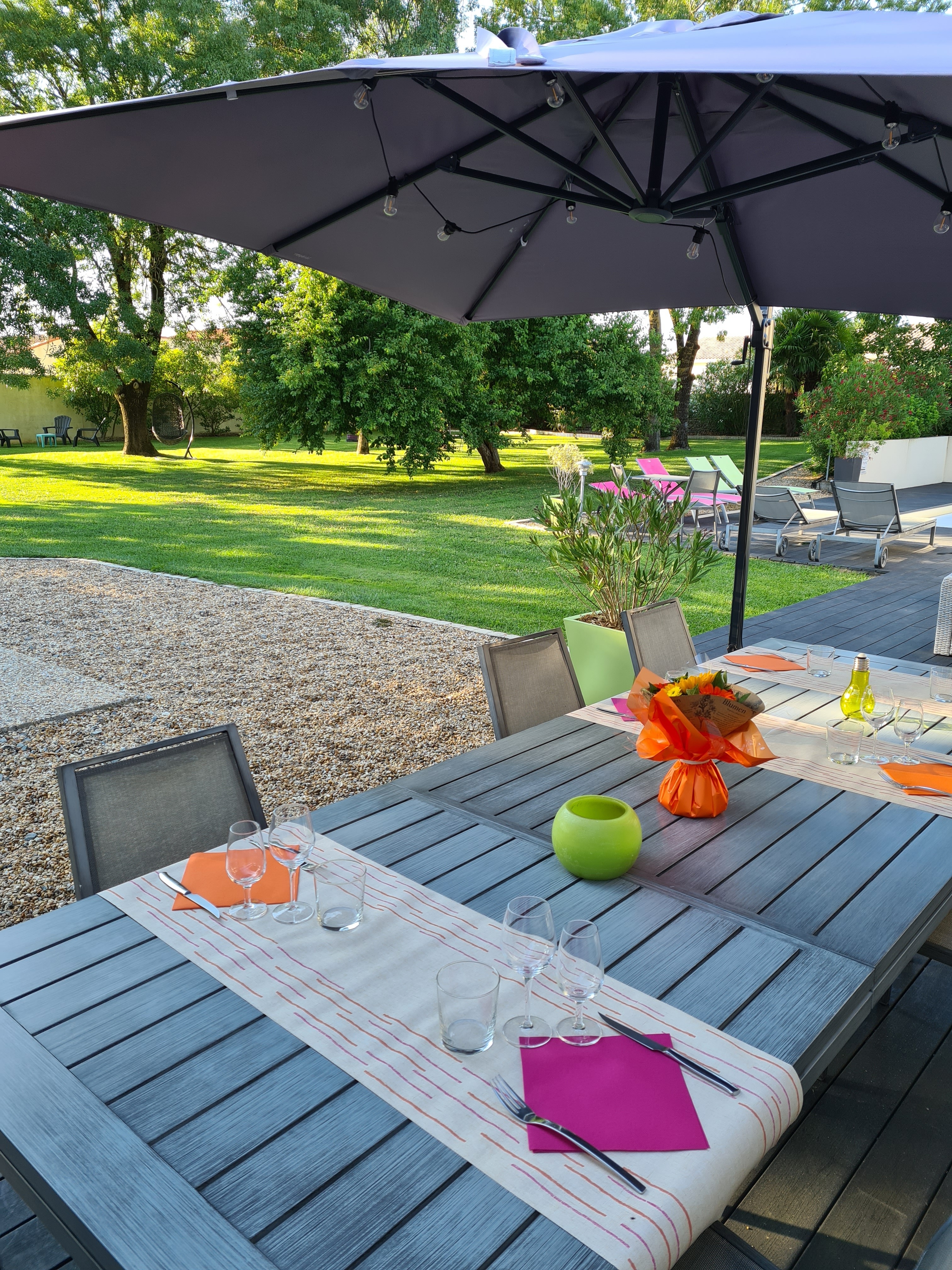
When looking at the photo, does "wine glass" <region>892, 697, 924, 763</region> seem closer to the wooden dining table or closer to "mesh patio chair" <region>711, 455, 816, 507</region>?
the wooden dining table

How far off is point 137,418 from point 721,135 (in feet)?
69.5

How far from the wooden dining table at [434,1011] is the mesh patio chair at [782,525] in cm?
775

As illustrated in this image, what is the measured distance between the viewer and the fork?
1076 mm

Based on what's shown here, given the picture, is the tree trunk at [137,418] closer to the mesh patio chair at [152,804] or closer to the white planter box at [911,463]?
the white planter box at [911,463]

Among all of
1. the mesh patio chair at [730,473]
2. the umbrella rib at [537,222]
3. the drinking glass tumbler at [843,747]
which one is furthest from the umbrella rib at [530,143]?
the mesh patio chair at [730,473]

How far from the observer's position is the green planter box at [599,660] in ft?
14.8

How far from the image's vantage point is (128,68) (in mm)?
17172

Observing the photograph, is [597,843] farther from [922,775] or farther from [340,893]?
[922,775]

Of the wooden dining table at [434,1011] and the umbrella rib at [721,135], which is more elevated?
the umbrella rib at [721,135]

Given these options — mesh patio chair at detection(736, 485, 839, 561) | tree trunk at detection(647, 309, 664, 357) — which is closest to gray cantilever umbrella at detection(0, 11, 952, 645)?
mesh patio chair at detection(736, 485, 839, 561)

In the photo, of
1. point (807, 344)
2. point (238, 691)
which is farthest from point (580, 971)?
point (807, 344)

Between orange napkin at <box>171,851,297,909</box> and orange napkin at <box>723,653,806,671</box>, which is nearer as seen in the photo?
orange napkin at <box>171,851,297,909</box>

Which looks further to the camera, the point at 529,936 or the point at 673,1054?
the point at 529,936

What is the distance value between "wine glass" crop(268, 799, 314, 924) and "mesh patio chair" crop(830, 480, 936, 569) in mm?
8531
